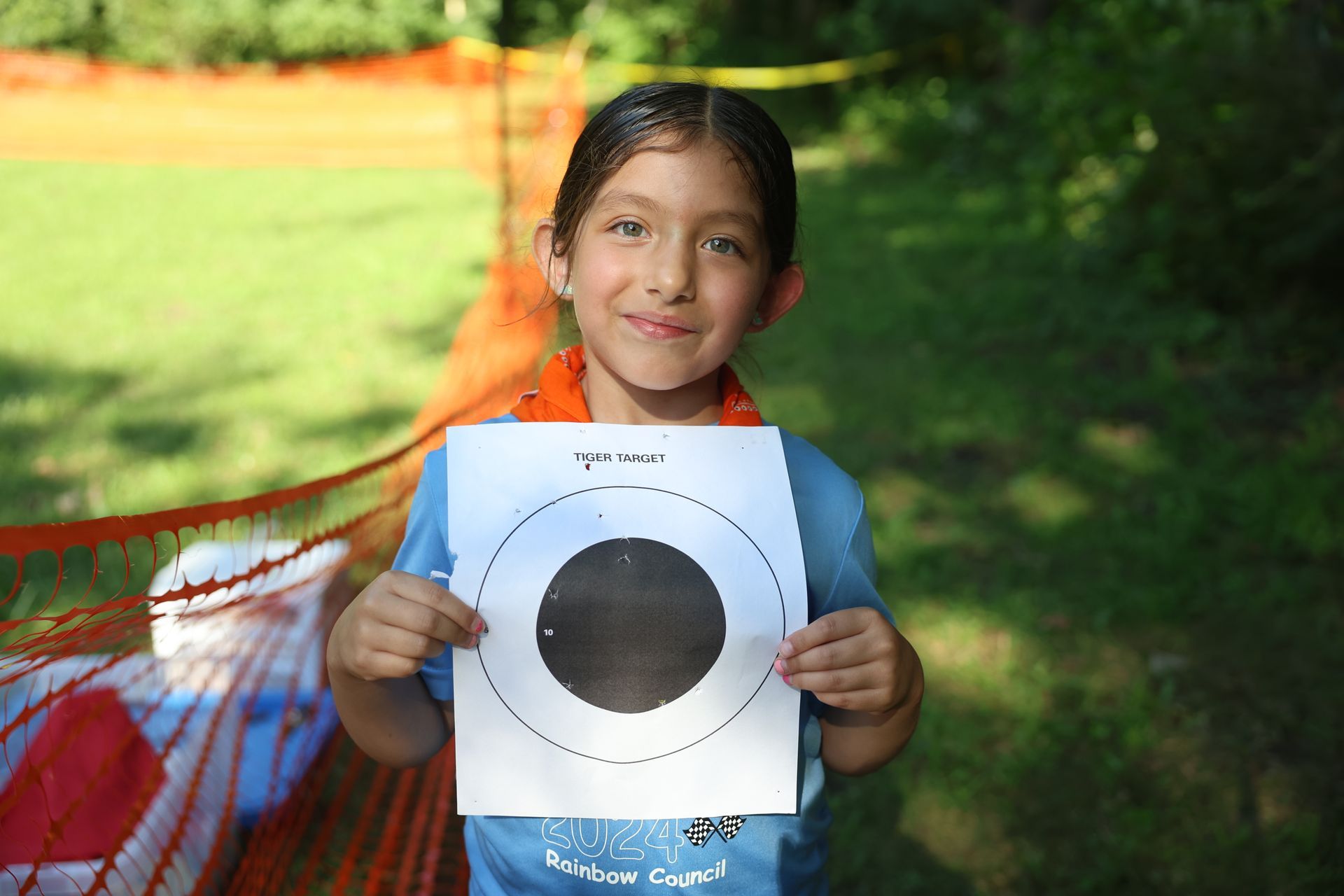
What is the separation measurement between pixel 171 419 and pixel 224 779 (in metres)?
2.68

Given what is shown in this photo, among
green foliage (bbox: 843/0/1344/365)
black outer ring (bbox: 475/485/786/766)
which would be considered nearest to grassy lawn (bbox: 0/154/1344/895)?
green foliage (bbox: 843/0/1344/365)

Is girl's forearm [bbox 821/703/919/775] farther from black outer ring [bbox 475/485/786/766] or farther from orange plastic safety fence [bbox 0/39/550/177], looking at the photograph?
orange plastic safety fence [bbox 0/39/550/177]

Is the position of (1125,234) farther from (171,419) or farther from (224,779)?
(224,779)

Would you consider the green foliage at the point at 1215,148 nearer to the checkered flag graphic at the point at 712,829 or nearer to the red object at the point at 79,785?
the checkered flag graphic at the point at 712,829

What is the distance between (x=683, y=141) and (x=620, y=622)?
1.97 ft

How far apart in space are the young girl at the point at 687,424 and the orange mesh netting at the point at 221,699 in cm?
33

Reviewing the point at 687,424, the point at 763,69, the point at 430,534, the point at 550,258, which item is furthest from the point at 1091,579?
the point at 763,69

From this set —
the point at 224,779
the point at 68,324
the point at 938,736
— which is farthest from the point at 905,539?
the point at 68,324

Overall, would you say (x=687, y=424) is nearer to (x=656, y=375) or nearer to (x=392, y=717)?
(x=656, y=375)

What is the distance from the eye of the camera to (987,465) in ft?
13.3

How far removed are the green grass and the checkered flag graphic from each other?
2.77 meters

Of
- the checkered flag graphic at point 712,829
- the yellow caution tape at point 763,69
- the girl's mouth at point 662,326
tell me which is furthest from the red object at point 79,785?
the yellow caution tape at point 763,69

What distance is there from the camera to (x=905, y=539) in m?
3.51

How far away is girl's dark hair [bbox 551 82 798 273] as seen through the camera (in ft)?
4.26
